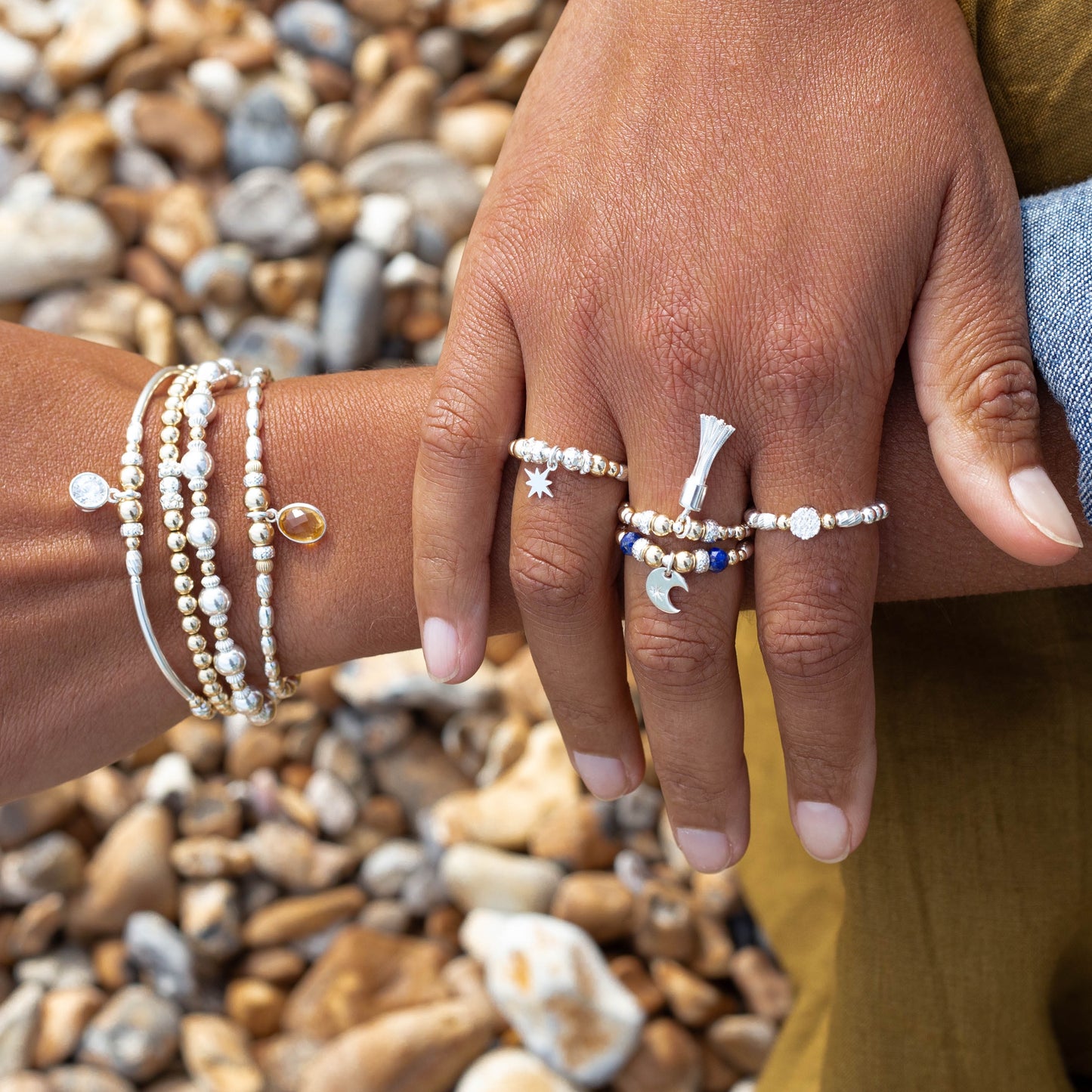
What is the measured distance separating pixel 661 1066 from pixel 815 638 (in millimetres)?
981

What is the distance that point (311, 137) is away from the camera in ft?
8.34

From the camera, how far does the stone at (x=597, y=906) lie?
1.75m

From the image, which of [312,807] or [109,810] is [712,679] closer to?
[312,807]

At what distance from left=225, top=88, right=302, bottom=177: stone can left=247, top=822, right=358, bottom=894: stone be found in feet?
5.06

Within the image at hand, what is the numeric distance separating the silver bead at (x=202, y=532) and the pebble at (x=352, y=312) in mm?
1190

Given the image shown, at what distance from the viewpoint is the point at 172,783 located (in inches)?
78.0

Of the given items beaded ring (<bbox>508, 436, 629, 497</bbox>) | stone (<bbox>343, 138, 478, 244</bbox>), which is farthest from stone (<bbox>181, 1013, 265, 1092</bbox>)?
stone (<bbox>343, 138, 478, 244</bbox>)

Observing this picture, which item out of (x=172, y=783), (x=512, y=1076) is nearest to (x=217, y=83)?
(x=172, y=783)

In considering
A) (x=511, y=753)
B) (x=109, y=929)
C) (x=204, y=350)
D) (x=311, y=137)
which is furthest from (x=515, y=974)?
(x=311, y=137)

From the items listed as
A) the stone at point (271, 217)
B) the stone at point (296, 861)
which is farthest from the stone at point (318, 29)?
the stone at point (296, 861)

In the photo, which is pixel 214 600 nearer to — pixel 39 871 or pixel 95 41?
pixel 39 871

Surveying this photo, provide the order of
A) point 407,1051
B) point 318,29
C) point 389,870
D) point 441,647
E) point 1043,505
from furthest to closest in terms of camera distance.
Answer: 1. point 318,29
2. point 389,870
3. point 407,1051
4. point 441,647
5. point 1043,505

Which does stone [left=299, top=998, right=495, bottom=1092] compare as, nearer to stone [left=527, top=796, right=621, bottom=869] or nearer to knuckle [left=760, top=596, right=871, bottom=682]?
stone [left=527, top=796, right=621, bottom=869]

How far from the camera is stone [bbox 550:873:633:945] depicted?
1.75m
